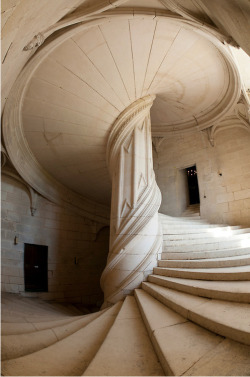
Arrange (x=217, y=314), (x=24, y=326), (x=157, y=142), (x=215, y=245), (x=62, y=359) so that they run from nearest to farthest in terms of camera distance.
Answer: (x=217, y=314), (x=62, y=359), (x=24, y=326), (x=215, y=245), (x=157, y=142)

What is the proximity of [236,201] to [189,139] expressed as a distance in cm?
236

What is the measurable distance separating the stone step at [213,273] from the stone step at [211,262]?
91 mm

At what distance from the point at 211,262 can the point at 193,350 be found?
66.7 inches

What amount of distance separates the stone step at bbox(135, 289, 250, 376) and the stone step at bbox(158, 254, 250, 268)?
3.77 feet

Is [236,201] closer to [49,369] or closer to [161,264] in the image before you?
[161,264]

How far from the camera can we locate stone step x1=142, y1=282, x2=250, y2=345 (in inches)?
49.2

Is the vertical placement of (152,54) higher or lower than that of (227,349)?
higher

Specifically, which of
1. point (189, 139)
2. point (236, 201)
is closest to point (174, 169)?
point (189, 139)

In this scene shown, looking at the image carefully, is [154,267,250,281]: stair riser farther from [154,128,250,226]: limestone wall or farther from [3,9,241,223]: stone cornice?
[154,128,250,226]: limestone wall

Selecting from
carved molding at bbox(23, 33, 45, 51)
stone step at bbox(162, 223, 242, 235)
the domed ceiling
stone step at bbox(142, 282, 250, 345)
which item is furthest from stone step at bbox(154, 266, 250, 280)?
the domed ceiling

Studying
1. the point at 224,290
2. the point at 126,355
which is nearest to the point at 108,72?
the point at 224,290

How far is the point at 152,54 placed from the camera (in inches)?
149

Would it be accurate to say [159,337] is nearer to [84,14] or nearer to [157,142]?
Answer: [84,14]

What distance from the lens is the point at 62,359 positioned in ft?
5.65
